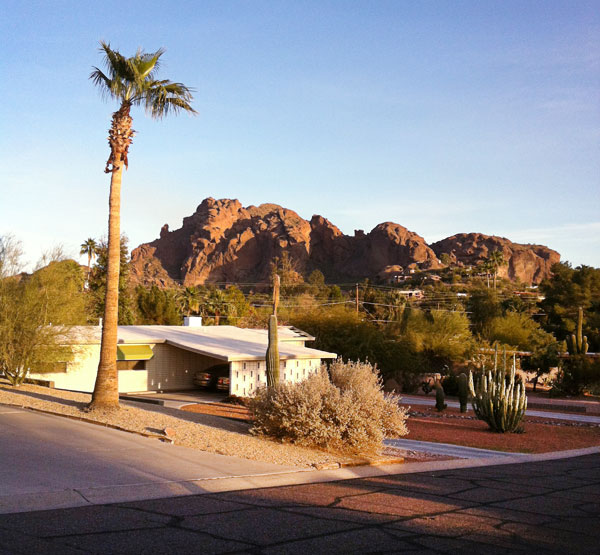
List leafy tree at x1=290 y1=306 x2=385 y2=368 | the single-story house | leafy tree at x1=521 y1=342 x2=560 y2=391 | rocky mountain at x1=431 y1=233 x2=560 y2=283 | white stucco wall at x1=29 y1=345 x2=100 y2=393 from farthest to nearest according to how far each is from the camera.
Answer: rocky mountain at x1=431 y1=233 x2=560 y2=283 < leafy tree at x1=521 y1=342 x2=560 y2=391 < leafy tree at x1=290 y1=306 x2=385 y2=368 < the single-story house < white stucco wall at x1=29 y1=345 x2=100 y2=393

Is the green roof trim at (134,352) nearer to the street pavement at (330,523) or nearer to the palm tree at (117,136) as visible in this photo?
the palm tree at (117,136)

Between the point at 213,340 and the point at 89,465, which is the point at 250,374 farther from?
the point at 89,465

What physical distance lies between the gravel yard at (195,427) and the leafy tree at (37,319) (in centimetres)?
287

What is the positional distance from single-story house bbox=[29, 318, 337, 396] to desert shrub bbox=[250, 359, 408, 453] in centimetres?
962

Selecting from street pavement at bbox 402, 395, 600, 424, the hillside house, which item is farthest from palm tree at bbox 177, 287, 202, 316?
street pavement at bbox 402, 395, 600, 424

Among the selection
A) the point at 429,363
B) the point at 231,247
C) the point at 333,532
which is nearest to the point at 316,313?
the point at 429,363

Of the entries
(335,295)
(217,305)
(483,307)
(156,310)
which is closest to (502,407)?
(156,310)

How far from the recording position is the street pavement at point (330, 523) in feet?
22.2

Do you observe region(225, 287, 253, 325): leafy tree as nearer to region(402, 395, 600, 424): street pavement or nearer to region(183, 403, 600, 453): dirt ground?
region(402, 395, 600, 424): street pavement

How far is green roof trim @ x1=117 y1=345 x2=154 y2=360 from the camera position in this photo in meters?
27.0

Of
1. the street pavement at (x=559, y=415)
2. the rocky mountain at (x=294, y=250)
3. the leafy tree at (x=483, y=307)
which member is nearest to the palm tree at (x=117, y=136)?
the street pavement at (x=559, y=415)

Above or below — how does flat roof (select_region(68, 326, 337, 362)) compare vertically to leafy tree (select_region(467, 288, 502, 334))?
below

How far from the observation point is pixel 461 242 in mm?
141125

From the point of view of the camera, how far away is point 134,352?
27.5m
